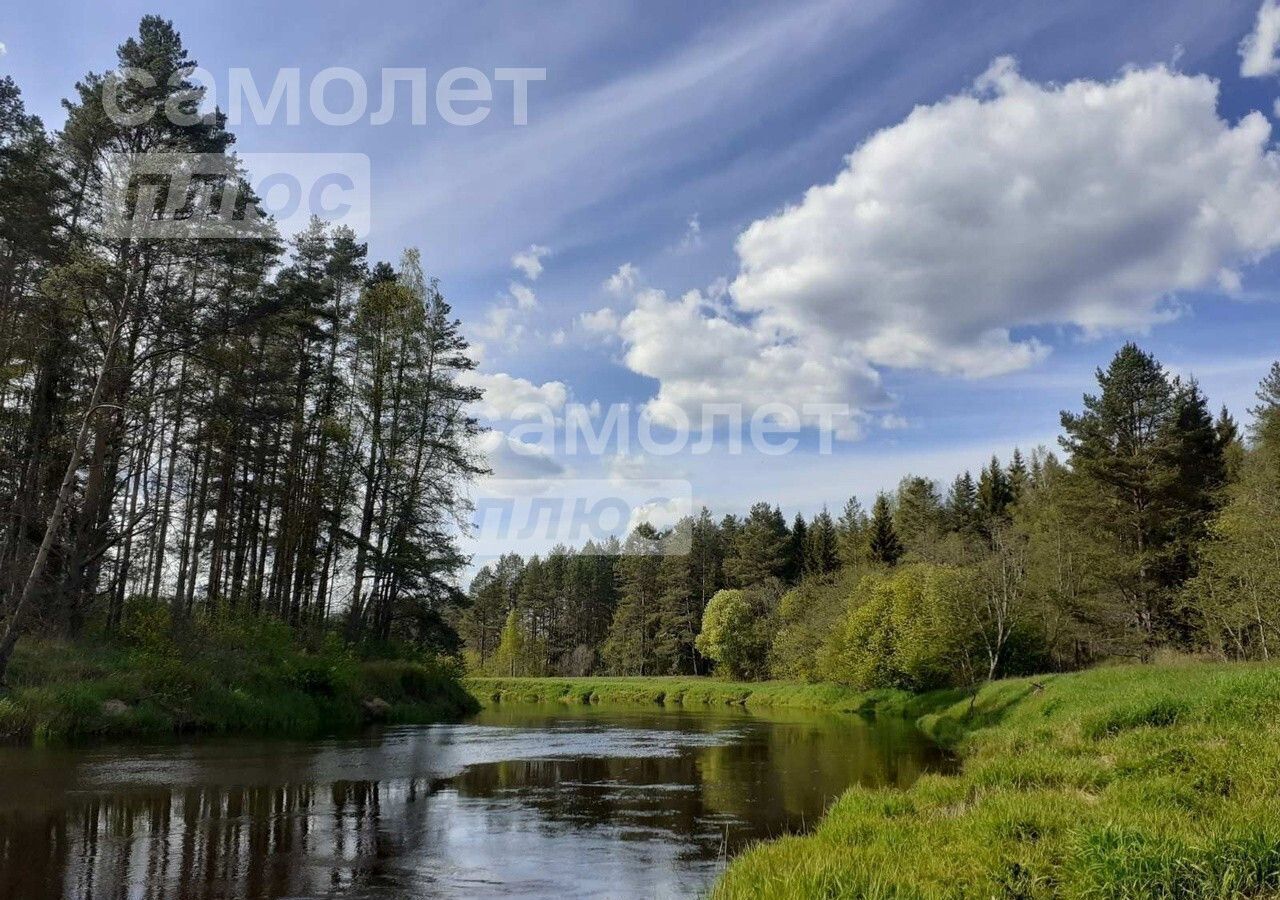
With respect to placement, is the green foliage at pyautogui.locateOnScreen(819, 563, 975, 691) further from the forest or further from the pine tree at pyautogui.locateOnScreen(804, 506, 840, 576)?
the pine tree at pyautogui.locateOnScreen(804, 506, 840, 576)

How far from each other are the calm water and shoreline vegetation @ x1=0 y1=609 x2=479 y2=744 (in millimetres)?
1951

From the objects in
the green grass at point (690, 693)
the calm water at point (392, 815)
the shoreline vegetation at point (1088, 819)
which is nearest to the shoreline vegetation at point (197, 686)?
the calm water at point (392, 815)

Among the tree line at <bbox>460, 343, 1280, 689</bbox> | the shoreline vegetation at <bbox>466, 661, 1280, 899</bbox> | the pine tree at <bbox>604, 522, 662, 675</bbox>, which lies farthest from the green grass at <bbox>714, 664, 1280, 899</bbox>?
the pine tree at <bbox>604, 522, 662, 675</bbox>

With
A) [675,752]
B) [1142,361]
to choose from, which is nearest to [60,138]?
[675,752]

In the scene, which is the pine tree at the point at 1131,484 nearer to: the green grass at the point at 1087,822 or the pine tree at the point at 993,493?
the green grass at the point at 1087,822

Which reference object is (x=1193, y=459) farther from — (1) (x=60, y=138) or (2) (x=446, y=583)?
(1) (x=60, y=138)

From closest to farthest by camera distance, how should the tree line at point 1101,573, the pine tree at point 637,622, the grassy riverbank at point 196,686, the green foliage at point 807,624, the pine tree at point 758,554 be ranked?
the grassy riverbank at point 196,686 → the tree line at point 1101,573 → the green foliage at point 807,624 → the pine tree at point 758,554 → the pine tree at point 637,622

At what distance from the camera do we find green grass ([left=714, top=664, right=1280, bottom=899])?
650cm

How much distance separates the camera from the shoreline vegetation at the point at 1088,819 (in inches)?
256

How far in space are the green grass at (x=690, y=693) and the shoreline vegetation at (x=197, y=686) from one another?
24.3 m

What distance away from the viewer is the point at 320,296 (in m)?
31.7

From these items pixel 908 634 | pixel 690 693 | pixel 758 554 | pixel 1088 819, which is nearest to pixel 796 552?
pixel 758 554

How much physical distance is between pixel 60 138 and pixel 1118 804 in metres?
29.3

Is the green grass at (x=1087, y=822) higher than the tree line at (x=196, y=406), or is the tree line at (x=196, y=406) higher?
the tree line at (x=196, y=406)
